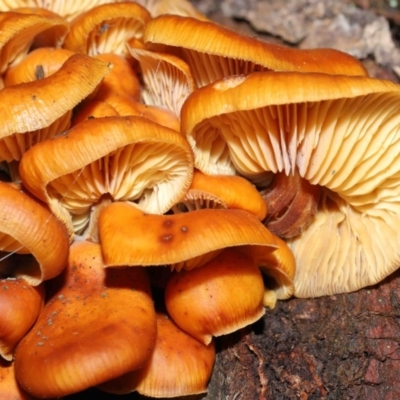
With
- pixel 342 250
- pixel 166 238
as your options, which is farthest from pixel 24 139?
pixel 342 250

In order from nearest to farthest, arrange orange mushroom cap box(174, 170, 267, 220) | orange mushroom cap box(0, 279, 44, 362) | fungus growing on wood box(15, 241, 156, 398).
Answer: fungus growing on wood box(15, 241, 156, 398)
orange mushroom cap box(0, 279, 44, 362)
orange mushroom cap box(174, 170, 267, 220)

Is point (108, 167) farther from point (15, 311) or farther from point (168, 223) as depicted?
point (15, 311)

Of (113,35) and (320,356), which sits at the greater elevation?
(113,35)

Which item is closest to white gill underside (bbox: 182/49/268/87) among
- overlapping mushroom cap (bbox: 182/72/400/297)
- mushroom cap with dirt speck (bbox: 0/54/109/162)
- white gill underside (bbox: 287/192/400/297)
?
overlapping mushroom cap (bbox: 182/72/400/297)

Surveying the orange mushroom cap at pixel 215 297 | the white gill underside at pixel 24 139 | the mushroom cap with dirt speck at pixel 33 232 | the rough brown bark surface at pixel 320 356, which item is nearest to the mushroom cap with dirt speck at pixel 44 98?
the white gill underside at pixel 24 139

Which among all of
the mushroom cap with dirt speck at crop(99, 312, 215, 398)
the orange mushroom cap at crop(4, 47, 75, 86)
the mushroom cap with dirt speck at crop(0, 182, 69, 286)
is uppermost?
the orange mushroom cap at crop(4, 47, 75, 86)

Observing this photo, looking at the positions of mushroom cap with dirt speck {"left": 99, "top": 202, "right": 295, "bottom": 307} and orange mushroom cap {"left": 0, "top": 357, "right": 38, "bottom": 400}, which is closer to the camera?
mushroom cap with dirt speck {"left": 99, "top": 202, "right": 295, "bottom": 307}

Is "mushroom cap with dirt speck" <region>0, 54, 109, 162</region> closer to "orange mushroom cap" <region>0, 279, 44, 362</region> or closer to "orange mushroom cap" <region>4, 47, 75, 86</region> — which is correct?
"orange mushroom cap" <region>4, 47, 75, 86</region>

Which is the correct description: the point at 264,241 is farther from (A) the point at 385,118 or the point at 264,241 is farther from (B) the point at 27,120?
(B) the point at 27,120
